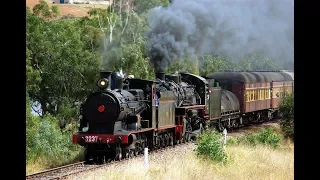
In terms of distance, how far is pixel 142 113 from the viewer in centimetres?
1681

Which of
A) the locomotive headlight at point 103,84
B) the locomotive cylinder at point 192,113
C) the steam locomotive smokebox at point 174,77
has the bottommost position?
the locomotive cylinder at point 192,113

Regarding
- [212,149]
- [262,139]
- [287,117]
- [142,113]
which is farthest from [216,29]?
[212,149]

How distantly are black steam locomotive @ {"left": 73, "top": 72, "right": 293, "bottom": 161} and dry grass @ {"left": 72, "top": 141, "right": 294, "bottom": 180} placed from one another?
3.04 feet

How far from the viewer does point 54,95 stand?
26609mm

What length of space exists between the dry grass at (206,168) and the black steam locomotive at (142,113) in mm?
926

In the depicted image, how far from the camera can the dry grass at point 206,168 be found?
11852 millimetres

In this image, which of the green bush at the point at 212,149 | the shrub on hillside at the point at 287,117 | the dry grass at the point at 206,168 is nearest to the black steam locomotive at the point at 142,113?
the dry grass at the point at 206,168

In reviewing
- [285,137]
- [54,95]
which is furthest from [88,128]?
[54,95]

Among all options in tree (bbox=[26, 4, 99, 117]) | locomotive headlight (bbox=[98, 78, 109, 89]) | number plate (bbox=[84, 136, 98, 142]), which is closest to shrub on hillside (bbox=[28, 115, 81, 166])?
number plate (bbox=[84, 136, 98, 142])

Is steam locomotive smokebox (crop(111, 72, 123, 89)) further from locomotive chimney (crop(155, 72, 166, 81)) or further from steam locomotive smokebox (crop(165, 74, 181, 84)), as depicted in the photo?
steam locomotive smokebox (crop(165, 74, 181, 84))

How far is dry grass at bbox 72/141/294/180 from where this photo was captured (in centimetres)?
1185

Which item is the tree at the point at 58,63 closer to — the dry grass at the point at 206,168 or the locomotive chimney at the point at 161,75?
the locomotive chimney at the point at 161,75
